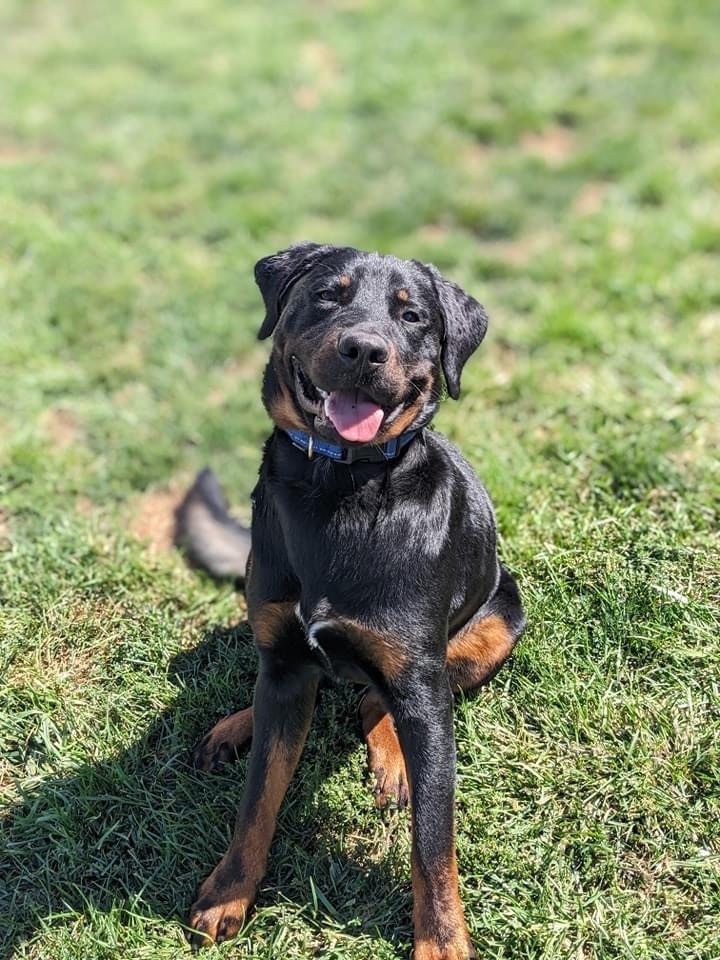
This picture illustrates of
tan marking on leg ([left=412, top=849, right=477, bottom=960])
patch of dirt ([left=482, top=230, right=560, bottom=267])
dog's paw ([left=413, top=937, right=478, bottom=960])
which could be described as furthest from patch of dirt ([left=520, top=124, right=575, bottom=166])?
dog's paw ([left=413, top=937, right=478, bottom=960])

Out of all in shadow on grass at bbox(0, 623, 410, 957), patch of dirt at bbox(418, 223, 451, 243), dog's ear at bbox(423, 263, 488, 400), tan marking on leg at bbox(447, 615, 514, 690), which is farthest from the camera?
patch of dirt at bbox(418, 223, 451, 243)

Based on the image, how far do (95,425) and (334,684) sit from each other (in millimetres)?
1941

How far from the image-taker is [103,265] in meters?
5.37

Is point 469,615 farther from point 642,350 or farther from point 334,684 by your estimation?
point 642,350

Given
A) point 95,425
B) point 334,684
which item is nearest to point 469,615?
point 334,684

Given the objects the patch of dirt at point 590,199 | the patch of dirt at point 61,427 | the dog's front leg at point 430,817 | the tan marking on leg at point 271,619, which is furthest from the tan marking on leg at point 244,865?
the patch of dirt at point 590,199

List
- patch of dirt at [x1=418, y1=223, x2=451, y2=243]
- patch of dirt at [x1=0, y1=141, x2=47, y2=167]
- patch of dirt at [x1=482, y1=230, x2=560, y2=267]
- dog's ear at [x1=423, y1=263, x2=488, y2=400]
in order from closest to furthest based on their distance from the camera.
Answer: dog's ear at [x1=423, y1=263, x2=488, y2=400], patch of dirt at [x1=482, y1=230, x2=560, y2=267], patch of dirt at [x1=418, y1=223, x2=451, y2=243], patch of dirt at [x1=0, y1=141, x2=47, y2=167]

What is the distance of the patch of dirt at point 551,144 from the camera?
6316 millimetres

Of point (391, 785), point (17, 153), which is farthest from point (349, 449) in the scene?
point (17, 153)

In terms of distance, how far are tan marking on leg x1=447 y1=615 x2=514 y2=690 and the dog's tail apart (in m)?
1.00

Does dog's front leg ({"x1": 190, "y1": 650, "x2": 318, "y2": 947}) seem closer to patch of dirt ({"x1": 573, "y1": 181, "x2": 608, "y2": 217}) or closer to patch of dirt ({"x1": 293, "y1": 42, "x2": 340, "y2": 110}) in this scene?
patch of dirt ({"x1": 573, "y1": 181, "x2": 608, "y2": 217})

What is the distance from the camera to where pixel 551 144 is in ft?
21.1

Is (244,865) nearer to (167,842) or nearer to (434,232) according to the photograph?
(167,842)

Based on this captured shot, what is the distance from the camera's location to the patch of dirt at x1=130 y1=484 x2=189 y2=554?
13.3 feet
